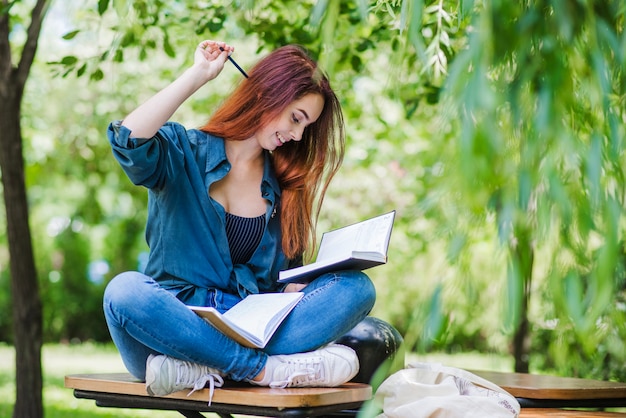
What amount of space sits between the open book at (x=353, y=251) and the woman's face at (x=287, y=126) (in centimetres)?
33

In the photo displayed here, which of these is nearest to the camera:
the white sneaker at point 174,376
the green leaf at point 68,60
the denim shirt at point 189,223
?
the white sneaker at point 174,376

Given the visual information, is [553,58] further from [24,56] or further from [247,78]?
[24,56]

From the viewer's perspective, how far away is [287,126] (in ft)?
8.66

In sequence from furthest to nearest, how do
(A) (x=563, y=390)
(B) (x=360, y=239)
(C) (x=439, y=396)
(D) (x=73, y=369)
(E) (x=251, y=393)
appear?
1. (D) (x=73, y=369)
2. (A) (x=563, y=390)
3. (B) (x=360, y=239)
4. (C) (x=439, y=396)
5. (E) (x=251, y=393)

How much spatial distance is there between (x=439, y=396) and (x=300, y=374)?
0.37m

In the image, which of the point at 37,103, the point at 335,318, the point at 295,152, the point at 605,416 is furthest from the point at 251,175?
the point at 37,103

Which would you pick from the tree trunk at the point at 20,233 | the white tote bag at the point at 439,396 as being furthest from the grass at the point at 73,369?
the white tote bag at the point at 439,396

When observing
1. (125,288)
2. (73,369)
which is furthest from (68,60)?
(73,369)

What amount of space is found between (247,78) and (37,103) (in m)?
5.91

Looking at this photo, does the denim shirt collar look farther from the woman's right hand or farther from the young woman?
the woman's right hand

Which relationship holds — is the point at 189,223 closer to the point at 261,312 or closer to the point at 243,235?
the point at 243,235

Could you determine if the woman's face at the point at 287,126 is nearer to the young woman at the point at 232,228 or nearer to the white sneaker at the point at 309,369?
the young woman at the point at 232,228

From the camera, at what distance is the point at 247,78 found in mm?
2717

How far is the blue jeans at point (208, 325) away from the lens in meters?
2.19
